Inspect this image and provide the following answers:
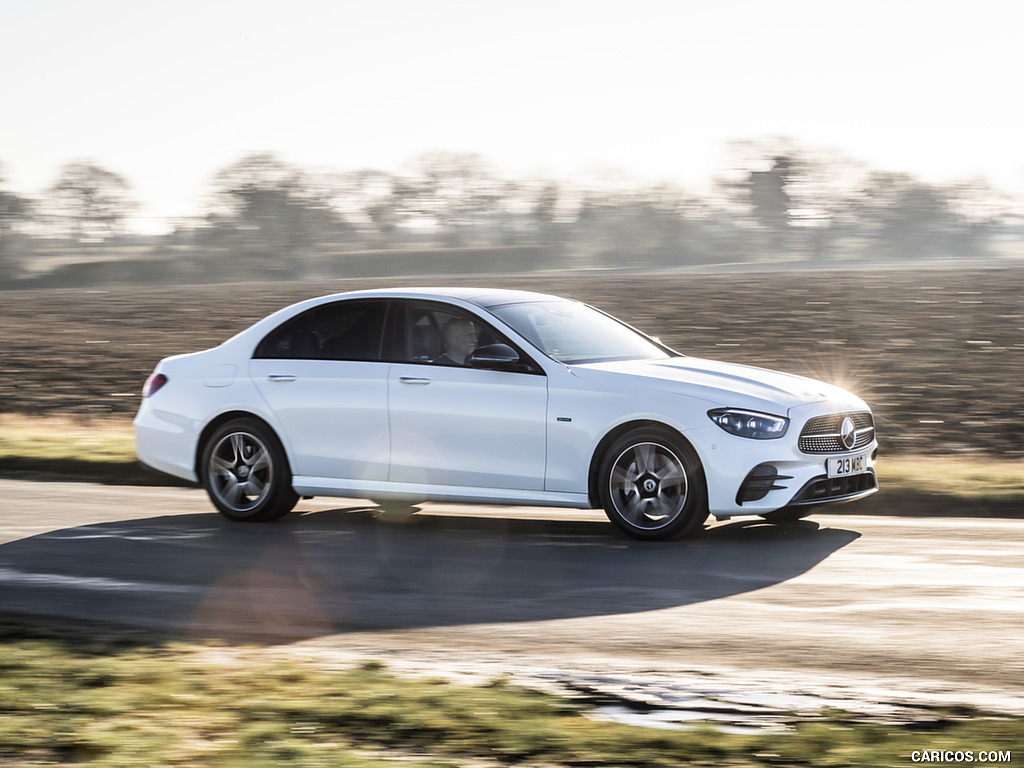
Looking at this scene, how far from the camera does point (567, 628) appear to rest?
244 inches

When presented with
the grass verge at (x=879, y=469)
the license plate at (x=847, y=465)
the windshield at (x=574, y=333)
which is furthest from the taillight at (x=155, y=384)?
the license plate at (x=847, y=465)

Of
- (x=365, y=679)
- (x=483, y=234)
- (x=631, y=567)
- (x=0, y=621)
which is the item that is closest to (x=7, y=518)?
(x=0, y=621)

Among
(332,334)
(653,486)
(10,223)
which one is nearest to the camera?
(653,486)

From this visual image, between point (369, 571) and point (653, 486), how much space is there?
6.26ft

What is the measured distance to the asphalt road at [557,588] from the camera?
5.70m

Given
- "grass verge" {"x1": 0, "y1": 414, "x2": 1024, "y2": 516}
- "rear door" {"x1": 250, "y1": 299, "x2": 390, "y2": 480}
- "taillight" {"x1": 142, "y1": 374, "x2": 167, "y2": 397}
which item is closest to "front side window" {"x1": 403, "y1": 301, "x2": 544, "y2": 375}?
"rear door" {"x1": 250, "y1": 299, "x2": 390, "y2": 480}

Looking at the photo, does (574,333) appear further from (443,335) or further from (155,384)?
(155,384)

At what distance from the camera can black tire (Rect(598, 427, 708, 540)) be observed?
8.23m

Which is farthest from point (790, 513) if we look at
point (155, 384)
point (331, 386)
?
point (155, 384)

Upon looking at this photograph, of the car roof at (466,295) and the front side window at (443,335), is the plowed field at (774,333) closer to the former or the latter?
the car roof at (466,295)

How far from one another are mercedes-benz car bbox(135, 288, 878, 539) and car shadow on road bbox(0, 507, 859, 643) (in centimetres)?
33

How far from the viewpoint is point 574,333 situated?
9312 mm

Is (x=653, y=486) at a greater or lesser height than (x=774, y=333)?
lesser

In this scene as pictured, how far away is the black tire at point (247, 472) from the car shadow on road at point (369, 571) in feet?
0.56
